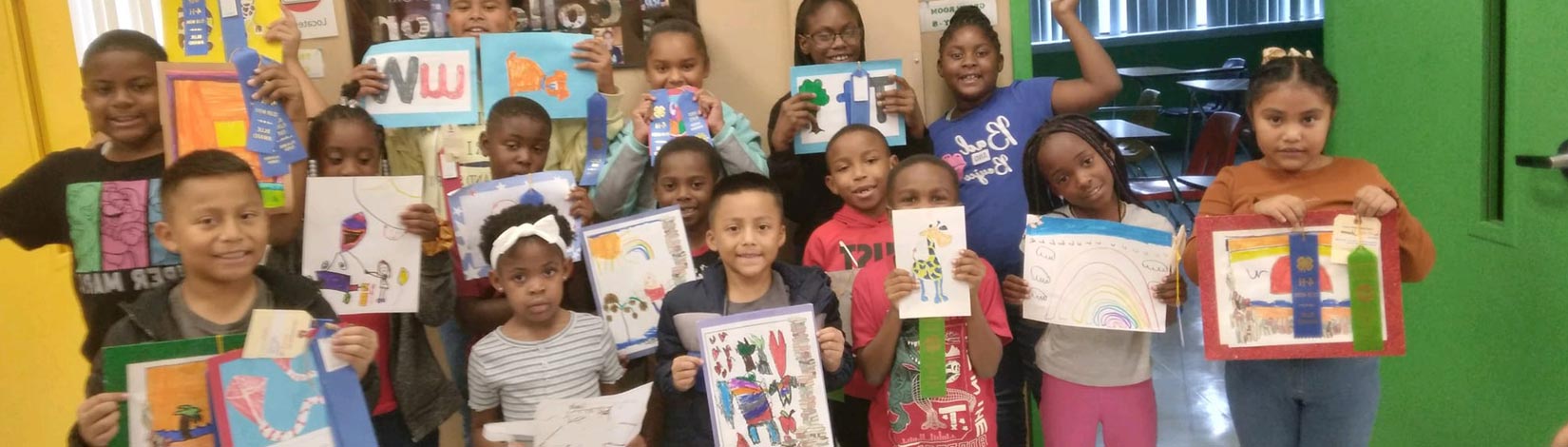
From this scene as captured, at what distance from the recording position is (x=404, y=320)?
9.16 feet

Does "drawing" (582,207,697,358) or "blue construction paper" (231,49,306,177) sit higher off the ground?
"blue construction paper" (231,49,306,177)

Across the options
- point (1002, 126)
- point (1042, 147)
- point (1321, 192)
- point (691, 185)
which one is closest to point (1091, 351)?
point (1042, 147)

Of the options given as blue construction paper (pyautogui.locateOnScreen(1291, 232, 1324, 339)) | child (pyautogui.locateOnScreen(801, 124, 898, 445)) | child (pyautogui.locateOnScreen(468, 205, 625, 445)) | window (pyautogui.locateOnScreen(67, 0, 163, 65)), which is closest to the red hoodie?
child (pyautogui.locateOnScreen(801, 124, 898, 445))

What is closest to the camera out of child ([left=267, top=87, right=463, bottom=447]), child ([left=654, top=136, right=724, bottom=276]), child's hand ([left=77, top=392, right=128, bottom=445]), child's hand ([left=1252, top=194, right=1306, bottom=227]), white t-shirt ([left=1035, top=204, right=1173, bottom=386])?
child's hand ([left=77, top=392, right=128, bottom=445])

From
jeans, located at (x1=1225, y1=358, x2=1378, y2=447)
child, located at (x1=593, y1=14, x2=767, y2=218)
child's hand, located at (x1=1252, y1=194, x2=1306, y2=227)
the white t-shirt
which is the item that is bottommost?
jeans, located at (x1=1225, y1=358, x2=1378, y2=447)

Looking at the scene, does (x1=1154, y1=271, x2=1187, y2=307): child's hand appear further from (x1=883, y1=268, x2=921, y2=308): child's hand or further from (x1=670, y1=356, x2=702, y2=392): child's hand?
(x1=670, y1=356, x2=702, y2=392): child's hand

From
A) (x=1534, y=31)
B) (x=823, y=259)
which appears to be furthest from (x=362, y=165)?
(x=1534, y=31)

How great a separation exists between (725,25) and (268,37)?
4.85 ft

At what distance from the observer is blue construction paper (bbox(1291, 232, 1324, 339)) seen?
7.77 feet

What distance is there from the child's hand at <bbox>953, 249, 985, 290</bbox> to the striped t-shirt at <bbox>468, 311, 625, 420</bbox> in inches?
35.7

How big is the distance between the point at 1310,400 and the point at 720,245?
1462mm

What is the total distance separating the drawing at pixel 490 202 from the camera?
2799 millimetres

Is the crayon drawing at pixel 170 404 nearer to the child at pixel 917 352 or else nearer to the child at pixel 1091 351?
the child at pixel 917 352

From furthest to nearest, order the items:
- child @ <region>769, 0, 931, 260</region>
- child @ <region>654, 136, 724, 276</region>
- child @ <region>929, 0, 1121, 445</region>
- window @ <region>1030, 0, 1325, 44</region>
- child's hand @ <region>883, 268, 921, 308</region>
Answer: window @ <region>1030, 0, 1325, 44</region> < child @ <region>769, 0, 931, 260</region> < child @ <region>929, 0, 1121, 445</region> < child @ <region>654, 136, 724, 276</region> < child's hand @ <region>883, 268, 921, 308</region>
